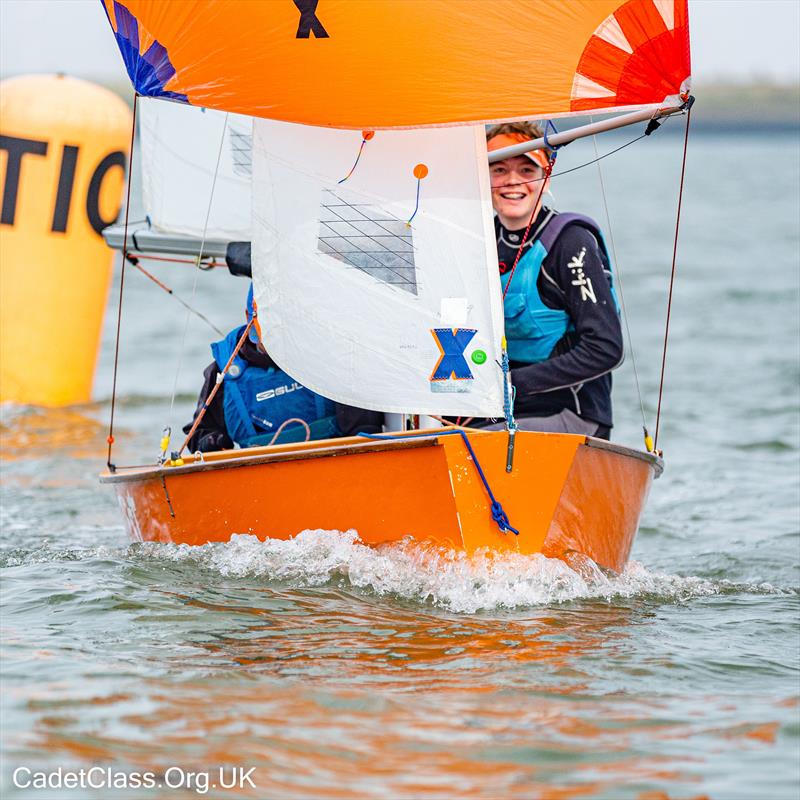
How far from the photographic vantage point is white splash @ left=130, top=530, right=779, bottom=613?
3.84 metres

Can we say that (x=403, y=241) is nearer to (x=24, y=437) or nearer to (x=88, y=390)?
(x=24, y=437)

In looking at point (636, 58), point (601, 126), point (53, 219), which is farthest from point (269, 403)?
point (53, 219)

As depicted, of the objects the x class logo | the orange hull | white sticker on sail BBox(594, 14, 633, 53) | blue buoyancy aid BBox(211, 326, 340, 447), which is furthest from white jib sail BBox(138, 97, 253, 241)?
white sticker on sail BBox(594, 14, 633, 53)

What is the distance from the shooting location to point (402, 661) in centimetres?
346

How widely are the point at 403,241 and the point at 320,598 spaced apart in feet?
3.50

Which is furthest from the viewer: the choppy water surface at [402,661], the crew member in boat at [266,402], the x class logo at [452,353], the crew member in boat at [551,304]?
the crew member in boat at [266,402]

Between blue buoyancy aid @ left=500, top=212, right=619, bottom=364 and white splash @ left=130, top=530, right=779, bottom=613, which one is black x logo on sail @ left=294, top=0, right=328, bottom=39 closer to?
blue buoyancy aid @ left=500, top=212, right=619, bottom=364

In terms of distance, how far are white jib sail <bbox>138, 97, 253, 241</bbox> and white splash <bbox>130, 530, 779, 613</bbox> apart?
2.03m

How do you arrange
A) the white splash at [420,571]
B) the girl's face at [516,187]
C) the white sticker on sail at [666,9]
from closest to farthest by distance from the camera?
the white sticker on sail at [666,9], the white splash at [420,571], the girl's face at [516,187]

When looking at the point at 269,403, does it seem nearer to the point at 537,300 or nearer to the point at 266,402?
the point at 266,402

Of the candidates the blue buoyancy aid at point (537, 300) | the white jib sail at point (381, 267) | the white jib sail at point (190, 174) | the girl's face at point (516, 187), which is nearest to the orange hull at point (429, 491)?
the white jib sail at point (381, 267)

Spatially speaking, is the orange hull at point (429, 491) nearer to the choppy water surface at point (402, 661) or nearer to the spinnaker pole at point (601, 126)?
the choppy water surface at point (402, 661)

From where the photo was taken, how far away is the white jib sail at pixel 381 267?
3.96 m

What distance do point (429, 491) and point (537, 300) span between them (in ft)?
2.62
